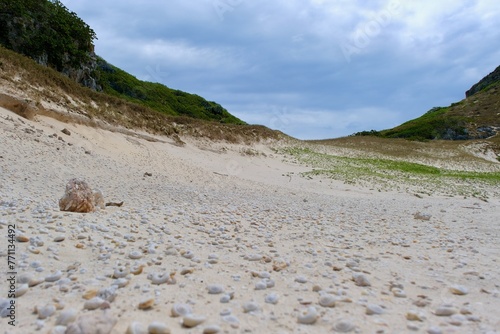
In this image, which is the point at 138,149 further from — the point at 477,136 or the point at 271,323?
the point at 477,136

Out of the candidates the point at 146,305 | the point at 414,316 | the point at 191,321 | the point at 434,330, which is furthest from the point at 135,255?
the point at 434,330

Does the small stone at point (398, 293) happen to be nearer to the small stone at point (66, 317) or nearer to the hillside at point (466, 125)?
the small stone at point (66, 317)

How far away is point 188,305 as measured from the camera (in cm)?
343

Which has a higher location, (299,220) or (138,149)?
(138,149)

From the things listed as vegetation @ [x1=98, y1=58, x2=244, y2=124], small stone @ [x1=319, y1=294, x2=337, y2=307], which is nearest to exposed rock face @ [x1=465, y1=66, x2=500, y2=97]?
vegetation @ [x1=98, y1=58, x2=244, y2=124]

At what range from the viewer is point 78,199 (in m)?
6.93

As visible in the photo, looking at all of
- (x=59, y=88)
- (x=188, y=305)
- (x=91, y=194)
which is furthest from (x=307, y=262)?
(x=59, y=88)

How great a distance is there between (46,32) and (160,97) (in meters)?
45.3

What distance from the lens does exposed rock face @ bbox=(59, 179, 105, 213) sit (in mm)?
6914

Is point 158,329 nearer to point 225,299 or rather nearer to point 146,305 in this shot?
point 146,305

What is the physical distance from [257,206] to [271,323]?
301 inches

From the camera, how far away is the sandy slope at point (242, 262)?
3.24 m

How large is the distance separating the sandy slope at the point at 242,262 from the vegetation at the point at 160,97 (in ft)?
209

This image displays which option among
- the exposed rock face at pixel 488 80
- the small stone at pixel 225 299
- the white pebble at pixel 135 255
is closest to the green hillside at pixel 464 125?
the exposed rock face at pixel 488 80
